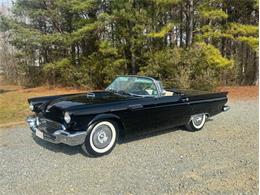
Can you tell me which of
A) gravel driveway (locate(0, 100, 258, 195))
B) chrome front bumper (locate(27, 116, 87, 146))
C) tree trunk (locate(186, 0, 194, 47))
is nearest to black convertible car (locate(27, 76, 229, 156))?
chrome front bumper (locate(27, 116, 87, 146))

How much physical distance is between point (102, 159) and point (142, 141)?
1210 mm

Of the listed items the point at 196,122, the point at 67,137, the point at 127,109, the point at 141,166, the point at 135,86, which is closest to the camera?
the point at 141,166

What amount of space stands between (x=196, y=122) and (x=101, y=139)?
2545 mm

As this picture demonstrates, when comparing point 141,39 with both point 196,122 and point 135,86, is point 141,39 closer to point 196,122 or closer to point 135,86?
point 196,122

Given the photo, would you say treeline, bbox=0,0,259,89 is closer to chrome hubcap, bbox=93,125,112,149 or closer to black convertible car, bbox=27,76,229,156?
black convertible car, bbox=27,76,229,156

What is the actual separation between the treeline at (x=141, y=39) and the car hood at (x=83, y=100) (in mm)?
7287

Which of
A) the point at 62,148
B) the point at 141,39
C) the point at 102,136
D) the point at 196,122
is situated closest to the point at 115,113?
the point at 102,136

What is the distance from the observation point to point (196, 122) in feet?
22.3

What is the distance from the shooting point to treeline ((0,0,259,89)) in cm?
1381

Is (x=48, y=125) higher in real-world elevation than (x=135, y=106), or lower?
lower

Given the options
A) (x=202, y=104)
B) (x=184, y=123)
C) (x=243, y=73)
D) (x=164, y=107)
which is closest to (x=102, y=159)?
(x=164, y=107)

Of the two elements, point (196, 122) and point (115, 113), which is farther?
point (196, 122)

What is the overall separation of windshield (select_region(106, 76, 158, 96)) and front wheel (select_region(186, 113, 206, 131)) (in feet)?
3.87

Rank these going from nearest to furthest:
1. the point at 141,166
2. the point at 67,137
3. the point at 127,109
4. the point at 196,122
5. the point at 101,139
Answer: the point at 141,166
the point at 67,137
the point at 101,139
the point at 127,109
the point at 196,122
